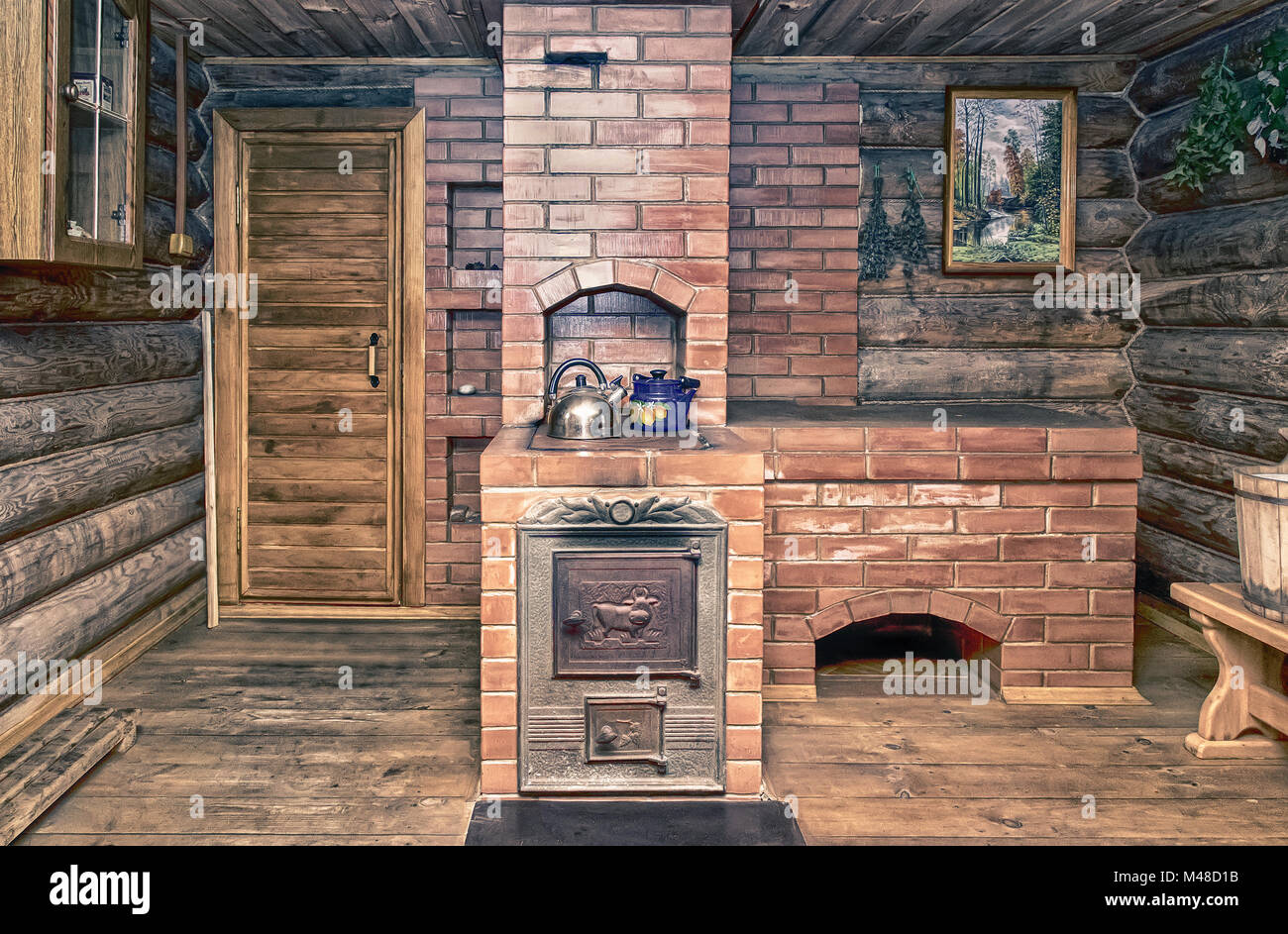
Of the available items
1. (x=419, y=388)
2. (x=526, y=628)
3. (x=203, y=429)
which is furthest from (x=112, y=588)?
(x=526, y=628)

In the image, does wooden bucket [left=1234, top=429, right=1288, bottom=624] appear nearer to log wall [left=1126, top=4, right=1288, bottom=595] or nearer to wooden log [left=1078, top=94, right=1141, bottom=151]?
log wall [left=1126, top=4, right=1288, bottom=595]

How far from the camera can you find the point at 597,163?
11.0ft

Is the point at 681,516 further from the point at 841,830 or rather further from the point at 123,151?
the point at 123,151

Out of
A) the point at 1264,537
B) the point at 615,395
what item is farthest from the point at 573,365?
the point at 1264,537

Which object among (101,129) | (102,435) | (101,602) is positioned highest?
(101,129)

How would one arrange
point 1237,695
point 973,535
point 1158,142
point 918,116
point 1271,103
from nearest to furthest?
1. point 1237,695
2. point 1271,103
3. point 973,535
4. point 1158,142
5. point 918,116

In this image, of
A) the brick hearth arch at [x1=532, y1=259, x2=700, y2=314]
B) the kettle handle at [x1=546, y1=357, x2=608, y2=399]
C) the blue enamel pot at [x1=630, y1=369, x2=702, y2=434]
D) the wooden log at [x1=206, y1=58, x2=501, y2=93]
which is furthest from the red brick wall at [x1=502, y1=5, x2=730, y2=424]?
the wooden log at [x1=206, y1=58, x2=501, y2=93]

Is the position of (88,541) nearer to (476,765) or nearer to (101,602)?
(101,602)

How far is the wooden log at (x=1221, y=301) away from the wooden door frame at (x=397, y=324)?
10.9 ft

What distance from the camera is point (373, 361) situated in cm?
467

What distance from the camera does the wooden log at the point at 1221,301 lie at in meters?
3.76

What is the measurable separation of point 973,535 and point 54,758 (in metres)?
3.05

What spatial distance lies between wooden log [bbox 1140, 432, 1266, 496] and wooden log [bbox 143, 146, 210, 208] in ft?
14.4

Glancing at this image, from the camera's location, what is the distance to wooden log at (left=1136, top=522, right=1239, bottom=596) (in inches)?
163
